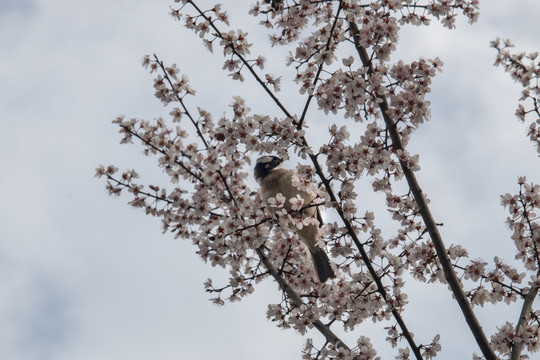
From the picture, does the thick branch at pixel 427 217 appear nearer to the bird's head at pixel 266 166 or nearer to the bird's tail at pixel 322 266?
the bird's tail at pixel 322 266

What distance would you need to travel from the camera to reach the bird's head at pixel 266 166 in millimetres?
10625

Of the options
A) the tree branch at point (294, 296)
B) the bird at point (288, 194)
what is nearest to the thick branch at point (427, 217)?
the tree branch at point (294, 296)

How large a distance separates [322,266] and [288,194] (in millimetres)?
2252

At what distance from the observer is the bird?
25.4 feet

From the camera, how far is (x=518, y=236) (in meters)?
6.42

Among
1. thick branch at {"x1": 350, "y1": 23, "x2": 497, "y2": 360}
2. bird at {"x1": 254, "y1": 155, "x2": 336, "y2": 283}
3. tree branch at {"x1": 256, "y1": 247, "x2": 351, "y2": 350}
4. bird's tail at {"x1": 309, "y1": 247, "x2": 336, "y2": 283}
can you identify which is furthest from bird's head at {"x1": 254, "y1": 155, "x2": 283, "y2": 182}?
thick branch at {"x1": 350, "y1": 23, "x2": 497, "y2": 360}

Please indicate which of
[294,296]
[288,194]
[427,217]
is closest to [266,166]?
[288,194]

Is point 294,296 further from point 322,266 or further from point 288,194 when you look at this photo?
point 288,194

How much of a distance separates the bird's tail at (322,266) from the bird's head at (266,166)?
2.67 metres

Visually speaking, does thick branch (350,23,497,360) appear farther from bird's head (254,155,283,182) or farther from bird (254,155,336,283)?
bird's head (254,155,283,182)

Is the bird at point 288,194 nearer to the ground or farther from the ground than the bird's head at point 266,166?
nearer to the ground

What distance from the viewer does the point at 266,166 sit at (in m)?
10.7

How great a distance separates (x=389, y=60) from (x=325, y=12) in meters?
0.96

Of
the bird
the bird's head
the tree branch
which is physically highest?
the bird's head
